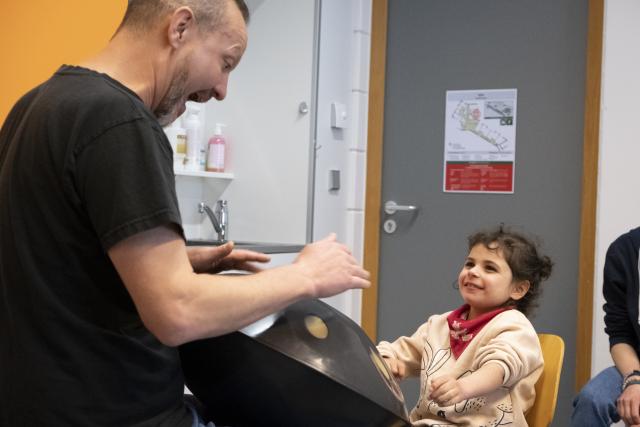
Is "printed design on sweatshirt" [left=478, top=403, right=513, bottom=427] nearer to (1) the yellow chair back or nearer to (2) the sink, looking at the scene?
(1) the yellow chair back

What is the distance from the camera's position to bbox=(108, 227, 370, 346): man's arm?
97 cm

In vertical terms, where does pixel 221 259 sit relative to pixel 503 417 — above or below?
above

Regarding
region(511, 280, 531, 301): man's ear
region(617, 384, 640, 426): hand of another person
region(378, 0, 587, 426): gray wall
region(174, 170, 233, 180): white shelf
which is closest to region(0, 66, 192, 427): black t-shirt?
region(511, 280, 531, 301): man's ear

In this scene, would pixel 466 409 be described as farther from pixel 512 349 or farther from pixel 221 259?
pixel 221 259

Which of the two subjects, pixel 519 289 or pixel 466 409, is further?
pixel 519 289

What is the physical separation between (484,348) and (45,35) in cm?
179

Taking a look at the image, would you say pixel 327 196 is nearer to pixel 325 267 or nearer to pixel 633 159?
pixel 633 159

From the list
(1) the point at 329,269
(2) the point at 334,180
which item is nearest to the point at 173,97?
(1) the point at 329,269

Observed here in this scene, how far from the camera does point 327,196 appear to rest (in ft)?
11.4

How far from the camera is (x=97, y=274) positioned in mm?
1029

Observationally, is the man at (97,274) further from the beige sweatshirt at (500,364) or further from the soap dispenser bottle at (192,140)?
the soap dispenser bottle at (192,140)

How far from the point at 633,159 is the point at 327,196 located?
1.37 meters

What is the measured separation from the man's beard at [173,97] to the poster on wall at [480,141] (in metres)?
2.46

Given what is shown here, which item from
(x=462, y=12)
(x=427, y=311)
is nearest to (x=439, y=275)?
(x=427, y=311)
